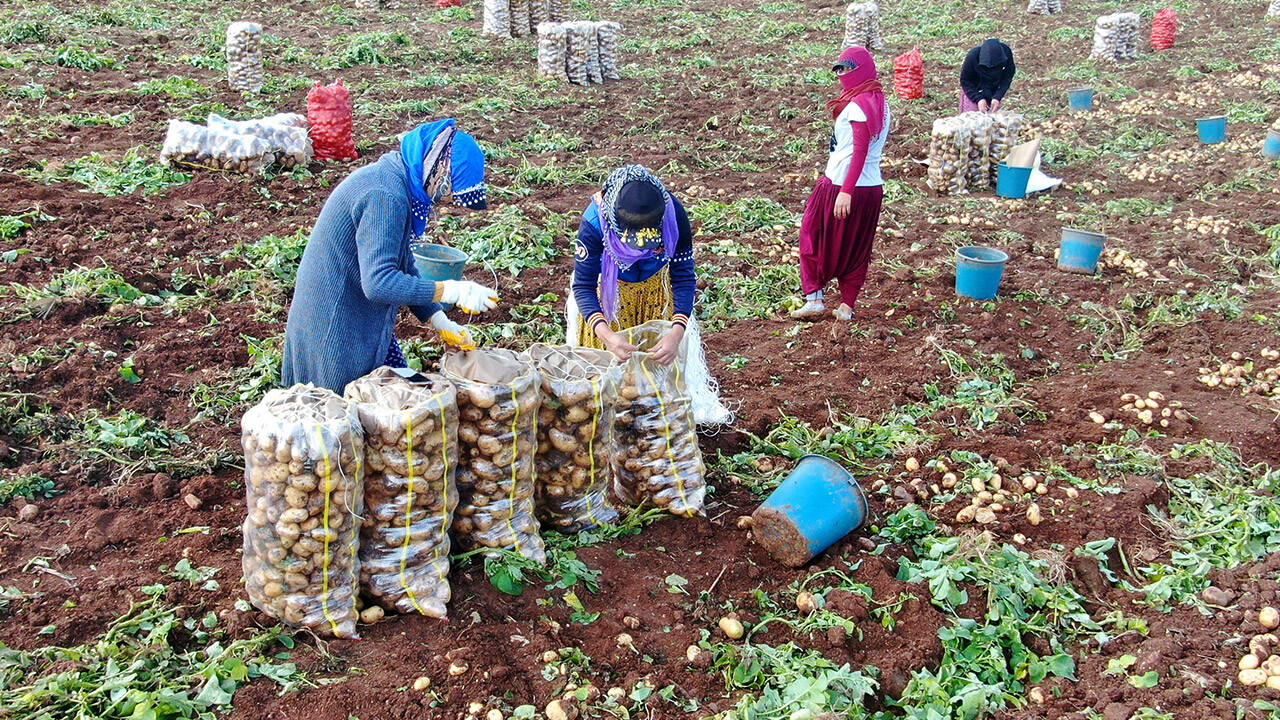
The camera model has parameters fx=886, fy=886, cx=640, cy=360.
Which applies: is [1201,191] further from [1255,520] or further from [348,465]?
[348,465]

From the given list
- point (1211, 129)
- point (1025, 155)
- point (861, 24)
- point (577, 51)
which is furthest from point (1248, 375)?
point (861, 24)

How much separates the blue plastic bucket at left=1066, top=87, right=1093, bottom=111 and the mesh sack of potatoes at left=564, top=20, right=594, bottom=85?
6.71 m

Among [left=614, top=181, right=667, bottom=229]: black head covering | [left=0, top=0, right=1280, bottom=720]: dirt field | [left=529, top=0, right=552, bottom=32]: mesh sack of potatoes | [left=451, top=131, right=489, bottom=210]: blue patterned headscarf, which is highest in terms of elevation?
[left=529, top=0, right=552, bottom=32]: mesh sack of potatoes

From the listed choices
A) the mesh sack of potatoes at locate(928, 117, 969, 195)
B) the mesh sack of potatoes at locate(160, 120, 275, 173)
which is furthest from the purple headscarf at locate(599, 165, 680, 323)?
Result: the mesh sack of potatoes at locate(928, 117, 969, 195)

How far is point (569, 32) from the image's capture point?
12.6 m

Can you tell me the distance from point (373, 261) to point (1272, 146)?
10331 mm

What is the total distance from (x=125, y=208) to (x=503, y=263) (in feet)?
10.3

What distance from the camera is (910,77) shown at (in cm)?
1292

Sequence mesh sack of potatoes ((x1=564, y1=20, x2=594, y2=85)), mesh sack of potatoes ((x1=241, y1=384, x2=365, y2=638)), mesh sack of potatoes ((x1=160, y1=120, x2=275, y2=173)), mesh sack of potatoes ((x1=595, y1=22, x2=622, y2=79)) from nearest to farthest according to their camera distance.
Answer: mesh sack of potatoes ((x1=241, y1=384, x2=365, y2=638)) < mesh sack of potatoes ((x1=160, y1=120, x2=275, y2=173)) < mesh sack of potatoes ((x1=564, y1=20, x2=594, y2=85)) < mesh sack of potatoes ((x1=595, y1=22, x2=622, y2=79))

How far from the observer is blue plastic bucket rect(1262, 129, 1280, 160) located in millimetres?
9523

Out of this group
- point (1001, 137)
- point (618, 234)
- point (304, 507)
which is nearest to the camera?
point (304, 507)

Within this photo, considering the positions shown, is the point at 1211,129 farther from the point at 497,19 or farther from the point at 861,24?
the point at 497,19

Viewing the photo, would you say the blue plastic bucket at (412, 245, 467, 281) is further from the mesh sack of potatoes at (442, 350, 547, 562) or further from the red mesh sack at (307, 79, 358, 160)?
the red mesh sack at (307, 79, 358, 160)

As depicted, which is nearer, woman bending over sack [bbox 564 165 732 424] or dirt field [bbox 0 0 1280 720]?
dirt field [bbox 0 0 1280 720]
